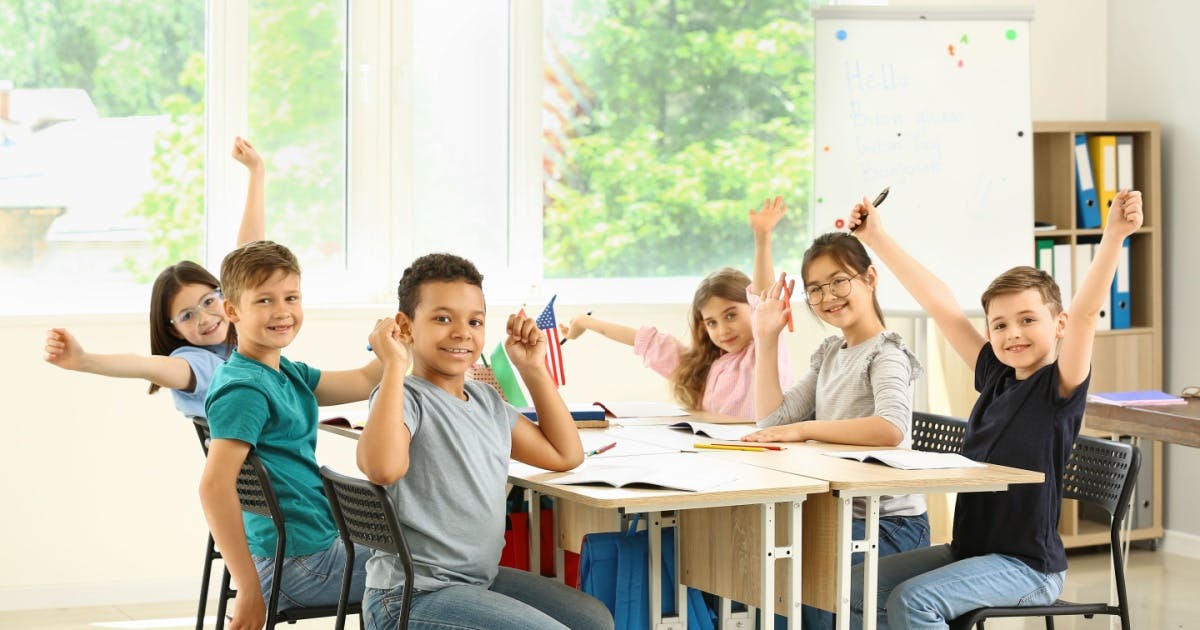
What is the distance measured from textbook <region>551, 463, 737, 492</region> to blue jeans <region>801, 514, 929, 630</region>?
2.13 feet

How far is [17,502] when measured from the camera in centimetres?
424

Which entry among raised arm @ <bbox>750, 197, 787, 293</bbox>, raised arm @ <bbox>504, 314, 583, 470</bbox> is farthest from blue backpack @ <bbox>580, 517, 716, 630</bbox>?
raised arm @ <bbox>750, 197, 787, 293</bbox>

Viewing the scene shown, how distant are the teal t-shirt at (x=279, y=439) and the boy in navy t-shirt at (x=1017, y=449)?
3.53 ft

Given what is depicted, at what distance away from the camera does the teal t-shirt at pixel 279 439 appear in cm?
251

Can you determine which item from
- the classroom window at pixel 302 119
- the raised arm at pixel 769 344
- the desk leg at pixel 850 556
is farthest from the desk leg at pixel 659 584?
the classroom window at pixel 302 119

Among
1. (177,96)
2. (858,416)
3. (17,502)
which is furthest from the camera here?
(177,96)

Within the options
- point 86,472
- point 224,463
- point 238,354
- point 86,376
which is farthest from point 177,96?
point 224,463

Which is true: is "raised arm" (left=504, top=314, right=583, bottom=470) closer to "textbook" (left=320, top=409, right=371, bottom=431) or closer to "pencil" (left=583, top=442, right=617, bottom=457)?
"pencil" (left=583, top=442, right=617, bottom=457)

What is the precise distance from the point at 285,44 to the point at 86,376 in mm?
1278

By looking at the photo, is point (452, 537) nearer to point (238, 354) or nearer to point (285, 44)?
point (238, 354)

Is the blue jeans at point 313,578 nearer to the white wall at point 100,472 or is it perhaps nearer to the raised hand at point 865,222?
the raised hand at point 865,222

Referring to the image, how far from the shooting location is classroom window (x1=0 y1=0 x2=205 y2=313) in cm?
437

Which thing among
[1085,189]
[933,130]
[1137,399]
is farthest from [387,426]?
[1085,189]

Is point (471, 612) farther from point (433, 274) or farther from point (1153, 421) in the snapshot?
point (1153, 421)
